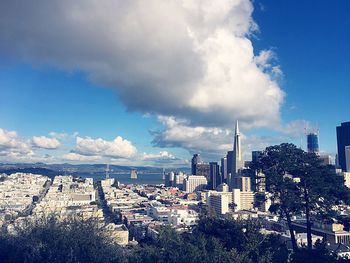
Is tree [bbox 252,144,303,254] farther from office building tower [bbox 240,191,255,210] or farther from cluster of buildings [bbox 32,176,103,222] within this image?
office building tower [bbox 240,191,255,210]

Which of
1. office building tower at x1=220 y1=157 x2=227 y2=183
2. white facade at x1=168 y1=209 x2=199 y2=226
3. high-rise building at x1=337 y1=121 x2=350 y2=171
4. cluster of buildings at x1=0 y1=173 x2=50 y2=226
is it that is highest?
high-rise building at x1=337 y1=121 x2=350 y2=171

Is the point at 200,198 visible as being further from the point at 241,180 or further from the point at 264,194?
the point at 264,194

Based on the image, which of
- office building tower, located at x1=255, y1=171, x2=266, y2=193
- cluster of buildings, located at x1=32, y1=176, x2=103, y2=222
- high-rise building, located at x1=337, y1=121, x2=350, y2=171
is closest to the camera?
office building tower, located at x1=255, y1=171, x2=266, y2=193

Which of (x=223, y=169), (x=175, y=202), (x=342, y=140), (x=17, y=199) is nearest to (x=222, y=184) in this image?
(x=175, y=202)

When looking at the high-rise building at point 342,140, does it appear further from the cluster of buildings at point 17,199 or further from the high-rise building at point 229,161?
the cluster of buildings at point 17,199

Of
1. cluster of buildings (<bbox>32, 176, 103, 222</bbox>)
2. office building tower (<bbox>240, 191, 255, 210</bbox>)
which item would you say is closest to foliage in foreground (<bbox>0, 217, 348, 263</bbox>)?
cluster of buildings (<bbox>32, 176, 103, 222</bbox>)
